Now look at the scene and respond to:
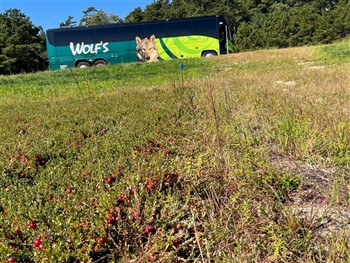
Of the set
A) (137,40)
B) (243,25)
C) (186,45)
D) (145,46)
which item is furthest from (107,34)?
(243,25)

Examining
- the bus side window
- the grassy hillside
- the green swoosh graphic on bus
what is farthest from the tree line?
the grassy hillside

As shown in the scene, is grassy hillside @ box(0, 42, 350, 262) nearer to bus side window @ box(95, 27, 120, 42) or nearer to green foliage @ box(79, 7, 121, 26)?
bus side window @ box(95, 27, 120, 42)

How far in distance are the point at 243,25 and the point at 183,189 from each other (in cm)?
4572

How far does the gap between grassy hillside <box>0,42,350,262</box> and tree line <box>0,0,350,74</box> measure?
40959 millimetres

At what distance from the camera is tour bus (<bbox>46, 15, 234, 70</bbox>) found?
83.9 feet

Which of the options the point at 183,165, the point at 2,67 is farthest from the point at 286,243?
the point at 2,67

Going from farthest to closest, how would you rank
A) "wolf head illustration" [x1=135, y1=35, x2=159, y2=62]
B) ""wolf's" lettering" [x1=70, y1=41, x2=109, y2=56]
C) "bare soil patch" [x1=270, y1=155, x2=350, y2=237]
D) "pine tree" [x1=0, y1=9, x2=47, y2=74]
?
1. "pine tree" [x1=0, y1=9, x2=47, y2=74]
2. "wolf head illustration" [x1=135, y1=35, x2=159, y2=62]
3. ""wolf's" lettering" [x1=70, y1=41, x2=109, y2=56]
4. "bare soil patch" [x1=270, y1=155, x2=350, y2=237]

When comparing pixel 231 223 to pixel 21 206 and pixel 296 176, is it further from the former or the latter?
pixel 21 206

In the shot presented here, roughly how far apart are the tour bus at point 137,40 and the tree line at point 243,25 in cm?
1913

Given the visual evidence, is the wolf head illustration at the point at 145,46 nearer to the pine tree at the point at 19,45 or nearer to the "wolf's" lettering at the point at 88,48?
the "wolf's" lettering at the point at 88,48

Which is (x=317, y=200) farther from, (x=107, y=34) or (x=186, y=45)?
(x=107, y=34)

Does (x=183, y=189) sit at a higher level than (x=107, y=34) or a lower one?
lower

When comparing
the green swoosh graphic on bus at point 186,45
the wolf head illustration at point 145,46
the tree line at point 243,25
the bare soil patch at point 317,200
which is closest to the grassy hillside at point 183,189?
the bare soil patch at point 317,200

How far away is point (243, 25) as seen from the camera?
4466 centimetres
